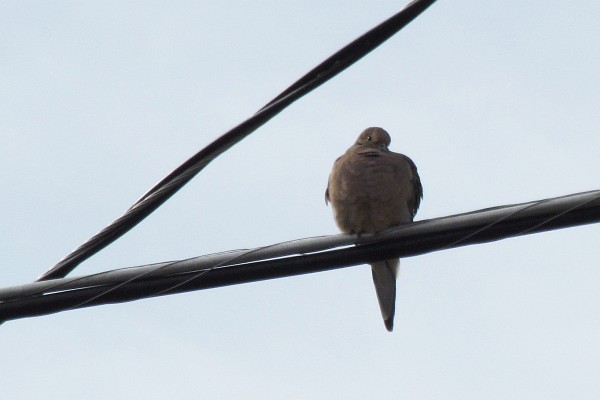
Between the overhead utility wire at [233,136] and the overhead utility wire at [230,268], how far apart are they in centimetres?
11

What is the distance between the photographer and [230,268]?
4316 millimetres

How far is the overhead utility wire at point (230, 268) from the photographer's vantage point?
415cm

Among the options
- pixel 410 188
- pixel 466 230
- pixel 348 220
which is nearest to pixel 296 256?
pixel 466 230

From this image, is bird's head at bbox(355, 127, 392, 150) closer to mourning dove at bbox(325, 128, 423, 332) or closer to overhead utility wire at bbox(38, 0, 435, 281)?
mourning dove at bbox(325, 128, 423, 332)

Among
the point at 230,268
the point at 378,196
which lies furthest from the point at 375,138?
the point at 230,268

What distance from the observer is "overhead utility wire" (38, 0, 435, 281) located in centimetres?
372

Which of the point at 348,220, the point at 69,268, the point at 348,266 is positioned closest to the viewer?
the point at 69,268

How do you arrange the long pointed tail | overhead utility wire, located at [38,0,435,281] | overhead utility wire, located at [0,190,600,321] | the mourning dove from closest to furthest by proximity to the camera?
overhead utility wire, located at [38,0,435,281], overhead utility wire, located at [0,190,600,321], the mourning dove, the long pointed tail

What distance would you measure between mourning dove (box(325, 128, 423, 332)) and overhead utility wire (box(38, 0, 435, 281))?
226 cm

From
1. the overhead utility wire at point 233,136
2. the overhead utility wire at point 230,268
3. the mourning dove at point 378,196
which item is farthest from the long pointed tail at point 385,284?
the overhead utility wire at point 233,136

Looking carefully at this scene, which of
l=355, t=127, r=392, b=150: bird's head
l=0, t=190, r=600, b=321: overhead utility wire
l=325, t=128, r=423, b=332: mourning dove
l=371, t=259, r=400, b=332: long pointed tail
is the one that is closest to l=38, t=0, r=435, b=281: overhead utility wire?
l=0, t=190, r=600, b=321: overhead utility wire

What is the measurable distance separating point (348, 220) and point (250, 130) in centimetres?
246

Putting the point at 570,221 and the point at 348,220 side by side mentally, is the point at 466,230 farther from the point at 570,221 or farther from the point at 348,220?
the point at 348,220

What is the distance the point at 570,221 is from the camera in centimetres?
408
